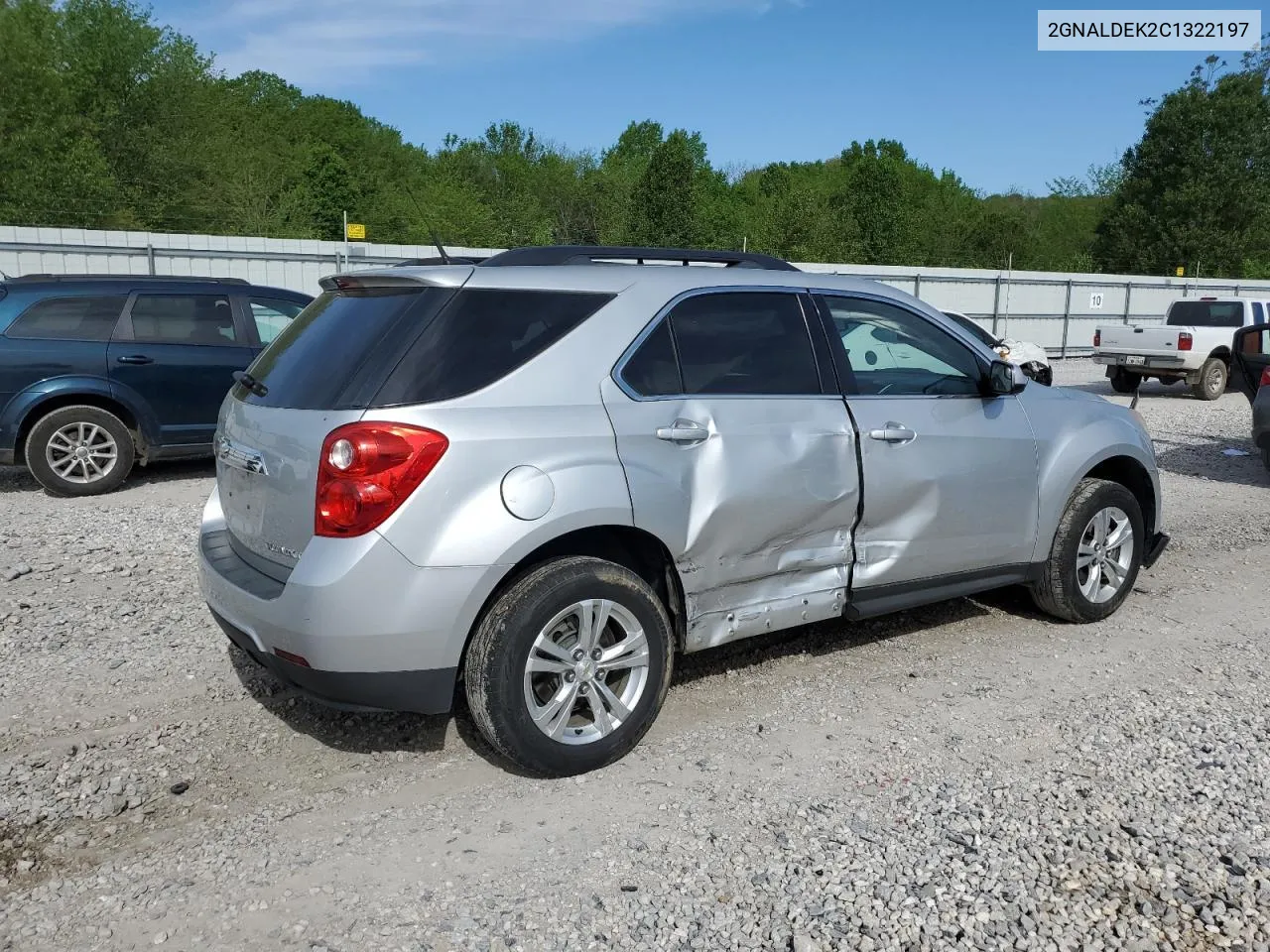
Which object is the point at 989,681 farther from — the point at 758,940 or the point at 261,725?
the point at 261,725

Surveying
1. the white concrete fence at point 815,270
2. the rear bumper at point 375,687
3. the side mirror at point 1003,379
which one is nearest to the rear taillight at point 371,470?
the rear bumper at point 375,687

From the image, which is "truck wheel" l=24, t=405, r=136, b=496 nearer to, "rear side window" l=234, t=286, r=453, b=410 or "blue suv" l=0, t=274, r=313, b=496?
"blue suv" l=0, t=274, r=313, b=496

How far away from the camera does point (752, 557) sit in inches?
158

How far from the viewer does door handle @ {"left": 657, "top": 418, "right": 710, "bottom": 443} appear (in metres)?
3.74

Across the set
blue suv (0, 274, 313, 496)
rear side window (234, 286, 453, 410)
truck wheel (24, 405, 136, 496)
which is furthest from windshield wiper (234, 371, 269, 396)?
truck wheel (24, 405, 136, 496)

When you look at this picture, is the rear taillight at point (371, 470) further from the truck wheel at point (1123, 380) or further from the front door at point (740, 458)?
the truck wheel at point (1123, 380)

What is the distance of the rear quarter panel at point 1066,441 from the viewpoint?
4.96 metres

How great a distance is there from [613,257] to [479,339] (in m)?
0.87

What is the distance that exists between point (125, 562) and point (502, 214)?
145 feet

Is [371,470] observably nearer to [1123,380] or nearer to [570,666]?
[570,666]

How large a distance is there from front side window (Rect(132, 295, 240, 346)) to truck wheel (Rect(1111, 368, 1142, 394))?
597 inches

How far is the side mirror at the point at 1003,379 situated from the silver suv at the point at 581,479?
1cm

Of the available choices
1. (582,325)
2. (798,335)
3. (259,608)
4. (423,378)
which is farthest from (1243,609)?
(259,608)

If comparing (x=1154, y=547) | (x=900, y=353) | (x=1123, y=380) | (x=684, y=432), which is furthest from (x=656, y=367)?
(x=1123, y=380)
